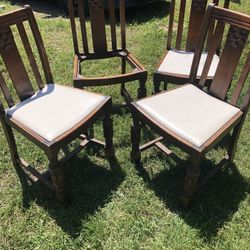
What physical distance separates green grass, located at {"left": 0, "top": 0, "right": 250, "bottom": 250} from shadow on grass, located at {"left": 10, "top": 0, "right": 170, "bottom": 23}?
3010 millimetres

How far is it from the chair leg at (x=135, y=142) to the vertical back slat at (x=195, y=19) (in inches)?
47.9

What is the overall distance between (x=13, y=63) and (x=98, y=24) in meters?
1.11

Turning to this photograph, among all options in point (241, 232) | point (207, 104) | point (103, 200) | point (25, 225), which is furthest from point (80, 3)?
point (241, 232)

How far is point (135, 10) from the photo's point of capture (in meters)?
6.20

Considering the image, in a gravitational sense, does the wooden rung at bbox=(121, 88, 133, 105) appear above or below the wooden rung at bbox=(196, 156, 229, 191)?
below

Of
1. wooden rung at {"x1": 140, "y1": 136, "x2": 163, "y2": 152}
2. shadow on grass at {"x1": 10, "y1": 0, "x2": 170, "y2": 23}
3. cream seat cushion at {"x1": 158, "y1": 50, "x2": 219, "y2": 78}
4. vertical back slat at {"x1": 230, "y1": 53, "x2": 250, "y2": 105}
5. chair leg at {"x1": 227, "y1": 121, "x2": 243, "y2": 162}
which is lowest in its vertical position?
shadow on grass at {"x1": 10, "y1": 0, "x2": 170, "y2": 23}

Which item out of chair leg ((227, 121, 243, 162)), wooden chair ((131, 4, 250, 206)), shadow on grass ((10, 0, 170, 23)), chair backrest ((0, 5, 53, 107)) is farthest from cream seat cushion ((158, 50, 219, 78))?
shadow on grass ((10, 0, 170, 23))

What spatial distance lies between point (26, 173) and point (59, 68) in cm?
188

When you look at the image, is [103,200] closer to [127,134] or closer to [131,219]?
[131,219]

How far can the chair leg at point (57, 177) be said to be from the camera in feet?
8.07

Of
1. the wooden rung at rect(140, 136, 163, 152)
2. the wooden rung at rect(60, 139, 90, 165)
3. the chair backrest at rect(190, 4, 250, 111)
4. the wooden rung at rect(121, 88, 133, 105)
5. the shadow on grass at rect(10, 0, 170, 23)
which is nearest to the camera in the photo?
the chair backrest at rect(190, 4, 250, 111)

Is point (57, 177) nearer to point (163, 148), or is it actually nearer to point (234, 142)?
point (163, 148)

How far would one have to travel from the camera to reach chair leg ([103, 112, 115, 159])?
113 inches

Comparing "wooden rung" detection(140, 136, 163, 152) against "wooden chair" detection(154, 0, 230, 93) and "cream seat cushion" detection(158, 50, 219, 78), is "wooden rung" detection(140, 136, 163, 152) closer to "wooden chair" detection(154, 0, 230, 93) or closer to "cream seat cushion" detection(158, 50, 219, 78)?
"wooden chair" detection(154, 0, 230, 93)
